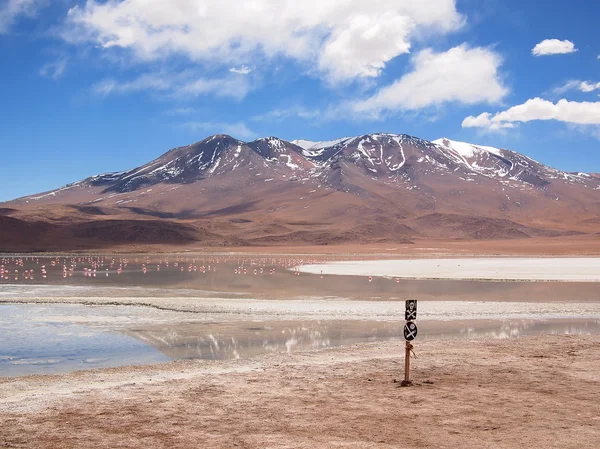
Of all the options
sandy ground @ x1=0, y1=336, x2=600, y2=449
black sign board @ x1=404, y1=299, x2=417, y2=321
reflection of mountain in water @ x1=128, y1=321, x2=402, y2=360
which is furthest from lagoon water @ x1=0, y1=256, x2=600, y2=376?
black sign board @ x1=404, y1=299, x2=417, y2=321

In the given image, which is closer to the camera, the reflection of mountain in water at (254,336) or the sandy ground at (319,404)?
the sandy ground at (319,404)

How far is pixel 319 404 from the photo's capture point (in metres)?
9.88

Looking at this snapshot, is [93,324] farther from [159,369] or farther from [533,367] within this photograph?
[533,367]

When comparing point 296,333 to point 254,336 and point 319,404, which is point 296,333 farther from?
point 319,404

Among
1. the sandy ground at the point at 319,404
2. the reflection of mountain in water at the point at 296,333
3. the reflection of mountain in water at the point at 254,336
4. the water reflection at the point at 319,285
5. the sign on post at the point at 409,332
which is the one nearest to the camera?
the sandy ground at the point at 319,404

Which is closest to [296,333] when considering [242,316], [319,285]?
[242,316]

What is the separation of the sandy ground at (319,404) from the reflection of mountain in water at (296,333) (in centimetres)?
178

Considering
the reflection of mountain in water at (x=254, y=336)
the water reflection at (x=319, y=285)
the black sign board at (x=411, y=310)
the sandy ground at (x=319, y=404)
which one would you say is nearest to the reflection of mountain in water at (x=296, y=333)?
the reflection of mountain in water at (x=254, y=336)

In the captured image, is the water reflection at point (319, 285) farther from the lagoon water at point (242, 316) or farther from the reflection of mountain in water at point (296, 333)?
the reflection of mountain in water at point (296, 333)

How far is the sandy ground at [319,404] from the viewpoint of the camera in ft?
26.6

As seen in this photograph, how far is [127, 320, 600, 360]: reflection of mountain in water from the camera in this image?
1545 cm

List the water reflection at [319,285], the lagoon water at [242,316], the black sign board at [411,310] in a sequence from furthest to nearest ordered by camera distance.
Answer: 1. the water reflection at [319,285]
2. the lagoon water at [242,316]
3. the black sign board at [411,310]

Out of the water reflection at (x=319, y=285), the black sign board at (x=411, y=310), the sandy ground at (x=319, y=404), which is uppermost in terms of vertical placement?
the black sign board at (x=411, y=310)

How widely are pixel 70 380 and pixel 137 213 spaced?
18273 centimetres
